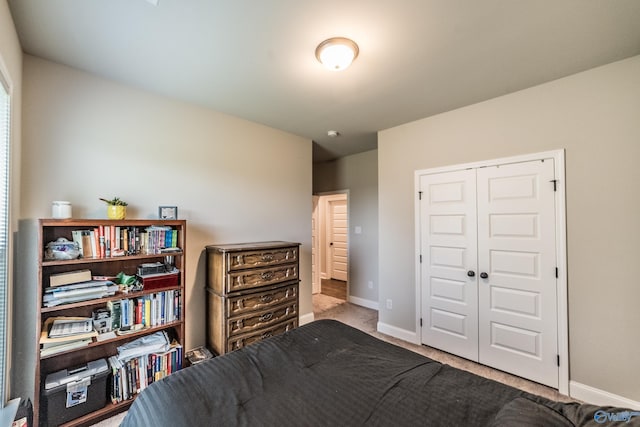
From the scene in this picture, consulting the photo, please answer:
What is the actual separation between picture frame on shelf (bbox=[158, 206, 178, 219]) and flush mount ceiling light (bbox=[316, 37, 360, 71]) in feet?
5.89

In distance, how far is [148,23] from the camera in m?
1.59

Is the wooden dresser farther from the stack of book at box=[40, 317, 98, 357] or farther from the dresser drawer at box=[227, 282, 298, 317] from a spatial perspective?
the stack of book at box=[40, 317, 98, 357]

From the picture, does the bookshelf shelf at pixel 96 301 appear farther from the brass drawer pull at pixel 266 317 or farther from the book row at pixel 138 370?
the brass drawer pull at pixel 266 317

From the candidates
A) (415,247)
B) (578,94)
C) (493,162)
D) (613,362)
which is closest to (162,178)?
(415,247)

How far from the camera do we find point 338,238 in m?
6.30

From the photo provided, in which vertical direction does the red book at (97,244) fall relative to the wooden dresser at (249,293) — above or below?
above

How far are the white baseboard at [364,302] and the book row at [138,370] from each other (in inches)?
118

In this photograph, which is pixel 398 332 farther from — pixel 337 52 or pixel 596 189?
pixel 337 52

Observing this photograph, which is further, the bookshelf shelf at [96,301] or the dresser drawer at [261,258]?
the dresser drawer at [261,258]

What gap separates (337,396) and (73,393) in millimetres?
1864

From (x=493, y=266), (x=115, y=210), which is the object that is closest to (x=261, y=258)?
(x=115, y=210)

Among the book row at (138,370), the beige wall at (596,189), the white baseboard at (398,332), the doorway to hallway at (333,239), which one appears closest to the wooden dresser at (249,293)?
the book row at (138,370)

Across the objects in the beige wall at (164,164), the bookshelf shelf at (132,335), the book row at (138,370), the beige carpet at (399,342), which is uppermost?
the beige wall at (164,164)

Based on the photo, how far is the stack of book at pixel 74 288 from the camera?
1.74 meters
